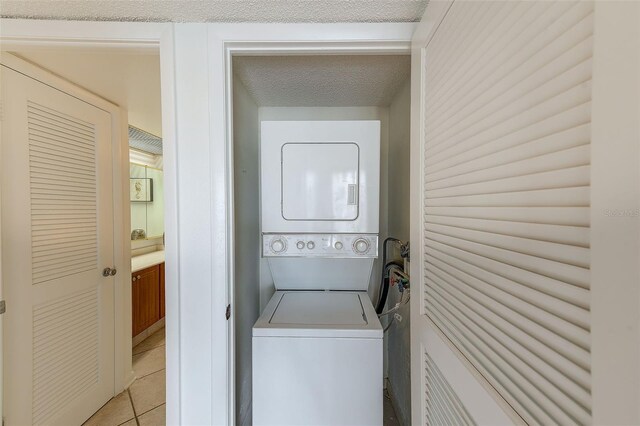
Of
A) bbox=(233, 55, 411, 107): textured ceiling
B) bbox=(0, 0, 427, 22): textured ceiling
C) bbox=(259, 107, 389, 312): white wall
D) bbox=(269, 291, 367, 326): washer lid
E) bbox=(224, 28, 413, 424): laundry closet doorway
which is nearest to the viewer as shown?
bbox=(0, 0, 427, 22): textured ceiling

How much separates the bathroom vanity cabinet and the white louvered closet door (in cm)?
79

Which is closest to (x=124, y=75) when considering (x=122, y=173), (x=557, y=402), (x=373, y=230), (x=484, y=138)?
(x=122, y=173)

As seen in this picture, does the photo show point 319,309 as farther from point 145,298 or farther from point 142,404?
point 145,298

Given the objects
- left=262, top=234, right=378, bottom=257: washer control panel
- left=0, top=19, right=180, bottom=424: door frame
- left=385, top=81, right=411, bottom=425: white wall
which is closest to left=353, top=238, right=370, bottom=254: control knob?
left=262, top=234, right=378, bottom=257: washer control panel

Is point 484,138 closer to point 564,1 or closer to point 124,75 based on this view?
point 564,1

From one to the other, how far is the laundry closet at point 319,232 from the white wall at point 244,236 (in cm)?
1

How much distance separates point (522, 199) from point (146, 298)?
3663 millimetres

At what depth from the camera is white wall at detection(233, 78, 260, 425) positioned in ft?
5.12

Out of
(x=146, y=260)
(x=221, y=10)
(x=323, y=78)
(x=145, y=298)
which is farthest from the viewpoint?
(x=146, y=260)

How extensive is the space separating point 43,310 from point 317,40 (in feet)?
7.45

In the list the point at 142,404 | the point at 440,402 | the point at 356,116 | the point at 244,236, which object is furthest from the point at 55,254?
the point at 356,116

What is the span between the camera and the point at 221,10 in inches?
38.3

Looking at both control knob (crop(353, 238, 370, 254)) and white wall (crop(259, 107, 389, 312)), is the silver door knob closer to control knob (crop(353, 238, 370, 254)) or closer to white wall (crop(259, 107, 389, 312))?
white wall (crop(259, 107, 389, 312))

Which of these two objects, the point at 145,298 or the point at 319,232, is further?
the point at 145,298
